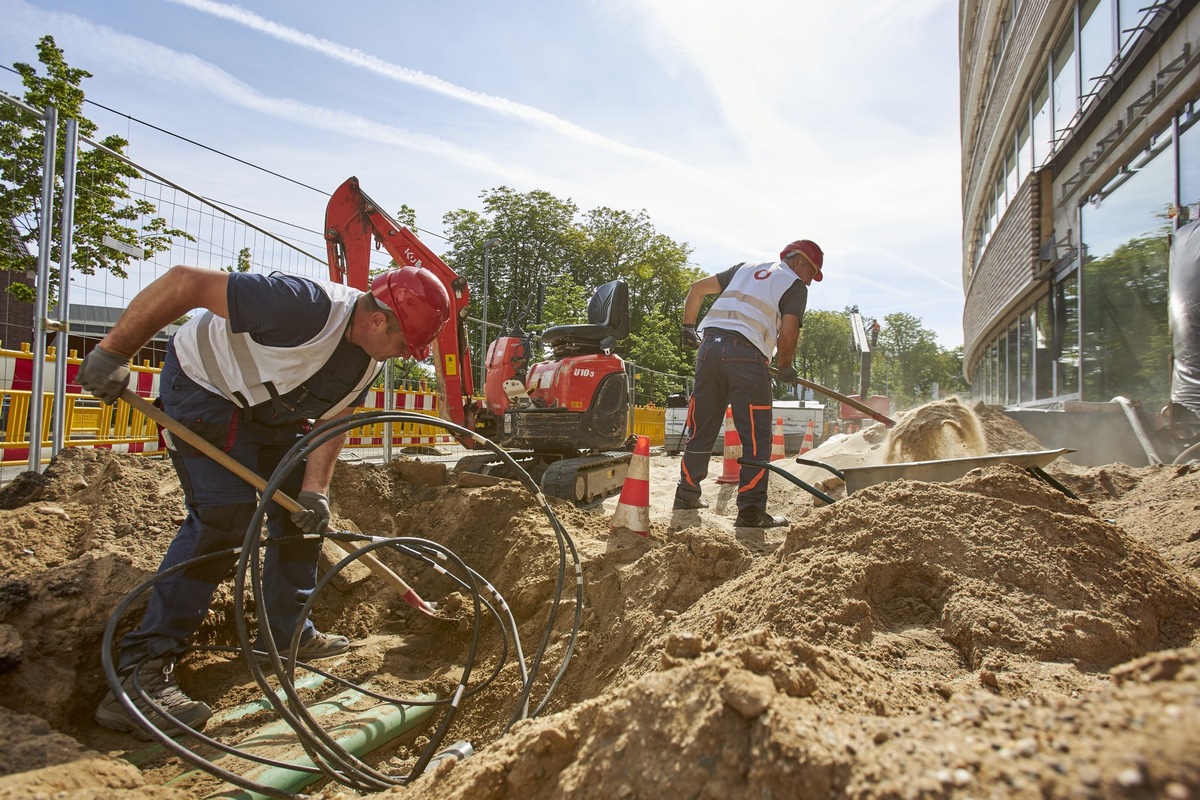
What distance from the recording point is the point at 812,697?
1299mm

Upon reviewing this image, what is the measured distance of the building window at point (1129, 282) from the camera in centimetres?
676

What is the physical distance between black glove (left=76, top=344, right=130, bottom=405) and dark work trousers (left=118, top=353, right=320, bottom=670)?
0.28 m

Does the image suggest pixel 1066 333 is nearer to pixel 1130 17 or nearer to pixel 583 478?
pixel 1130 17

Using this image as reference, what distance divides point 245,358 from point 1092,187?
9927 millimetres

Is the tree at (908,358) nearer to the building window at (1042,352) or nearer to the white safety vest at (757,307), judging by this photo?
the building window at (1042,352)

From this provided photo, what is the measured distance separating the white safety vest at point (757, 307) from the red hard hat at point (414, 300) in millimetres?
2496

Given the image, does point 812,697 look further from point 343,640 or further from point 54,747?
point 343,640

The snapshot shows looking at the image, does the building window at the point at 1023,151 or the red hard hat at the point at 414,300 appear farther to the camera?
the building window at the point at 1023,151

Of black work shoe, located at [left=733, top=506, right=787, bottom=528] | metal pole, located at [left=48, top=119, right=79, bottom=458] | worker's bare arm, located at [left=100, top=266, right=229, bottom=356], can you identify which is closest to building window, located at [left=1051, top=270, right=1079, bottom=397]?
black work shoe, located at [left=733, top=506, right=787, bottom=528]

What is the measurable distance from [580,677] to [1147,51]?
842cm

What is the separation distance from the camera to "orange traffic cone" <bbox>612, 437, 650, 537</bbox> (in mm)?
4301

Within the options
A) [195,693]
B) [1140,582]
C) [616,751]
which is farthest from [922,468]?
[195,693]

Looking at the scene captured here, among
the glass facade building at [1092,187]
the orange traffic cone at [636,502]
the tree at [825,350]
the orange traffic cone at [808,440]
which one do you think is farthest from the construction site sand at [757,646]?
the tree at [825,350]

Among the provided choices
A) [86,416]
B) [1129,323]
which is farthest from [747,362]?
[86,416]
